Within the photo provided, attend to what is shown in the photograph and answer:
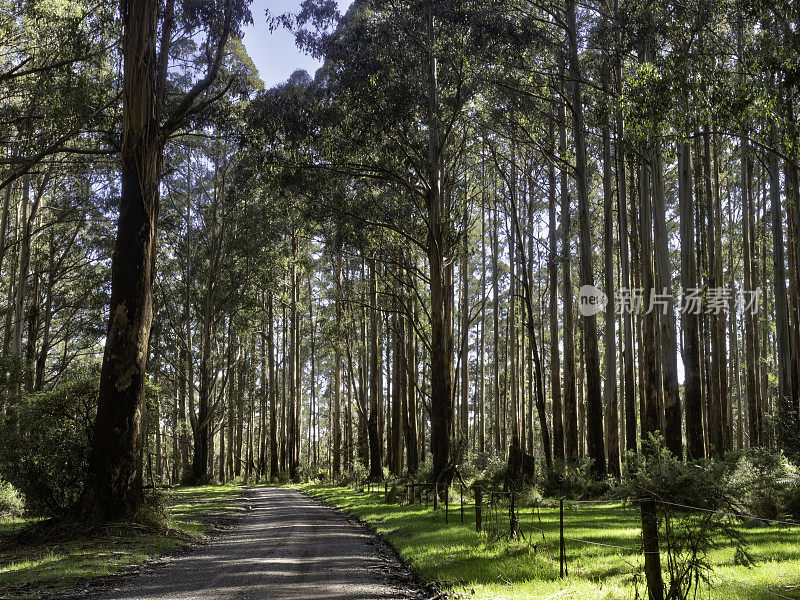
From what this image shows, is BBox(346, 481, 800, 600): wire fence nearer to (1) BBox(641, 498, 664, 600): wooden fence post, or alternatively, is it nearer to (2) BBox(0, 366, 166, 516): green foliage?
(1) BBox(641, 498, 664, 600): wooden fence post

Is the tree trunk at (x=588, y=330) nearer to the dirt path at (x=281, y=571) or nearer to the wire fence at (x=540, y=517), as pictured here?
the wire fence at (x=540, y=517)

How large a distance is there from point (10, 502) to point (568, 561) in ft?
37.1

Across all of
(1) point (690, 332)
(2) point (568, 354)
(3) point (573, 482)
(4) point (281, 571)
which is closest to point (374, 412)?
(2) point (568, 354)

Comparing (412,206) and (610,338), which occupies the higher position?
(412,206)

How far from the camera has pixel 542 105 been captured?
2273 cm

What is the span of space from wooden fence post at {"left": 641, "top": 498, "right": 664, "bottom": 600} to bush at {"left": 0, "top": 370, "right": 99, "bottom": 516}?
8930 millimetres

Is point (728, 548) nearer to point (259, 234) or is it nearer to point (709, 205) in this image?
point (709, 205)

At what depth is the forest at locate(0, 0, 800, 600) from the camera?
10750 millimetres

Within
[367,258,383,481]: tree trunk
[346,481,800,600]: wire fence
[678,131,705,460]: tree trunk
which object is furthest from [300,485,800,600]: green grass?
[367,258,383,481]: tree trunk

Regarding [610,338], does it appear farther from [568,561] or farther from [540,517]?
[568,561]

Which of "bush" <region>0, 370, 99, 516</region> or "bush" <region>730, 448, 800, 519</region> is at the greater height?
"bush" <region>0, 370, 99, 516</region>

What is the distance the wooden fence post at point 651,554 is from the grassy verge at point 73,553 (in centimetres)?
514

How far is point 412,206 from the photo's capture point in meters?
19.9

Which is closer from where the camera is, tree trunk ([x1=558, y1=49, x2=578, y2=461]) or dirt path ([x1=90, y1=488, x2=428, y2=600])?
dirt path ([x1=90, y1=488, x2=428, y2=600])
